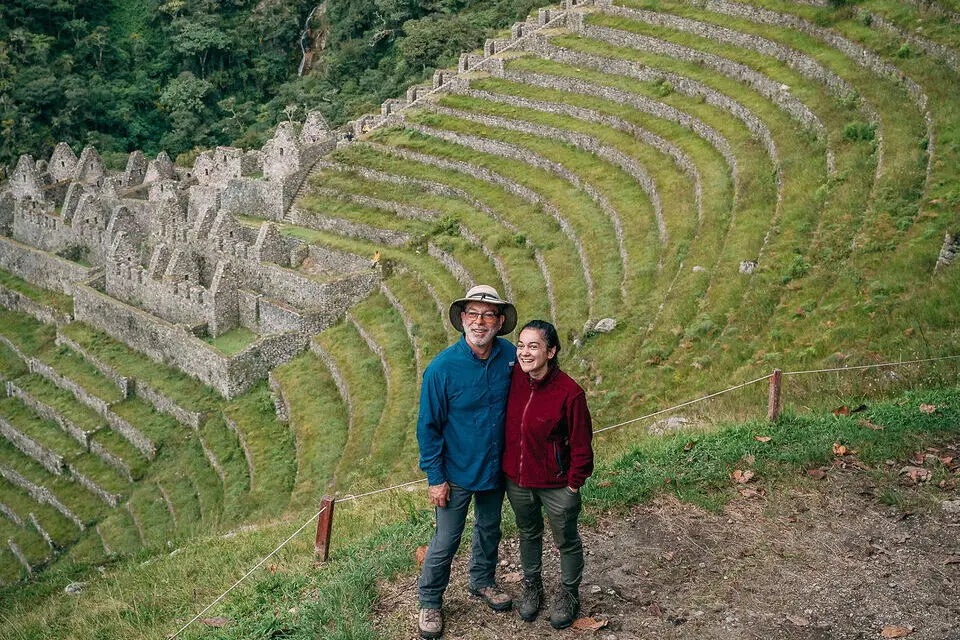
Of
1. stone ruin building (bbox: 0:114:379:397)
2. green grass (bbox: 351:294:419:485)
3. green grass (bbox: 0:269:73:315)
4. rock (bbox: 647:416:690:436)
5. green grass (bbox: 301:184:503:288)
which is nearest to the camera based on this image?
rock (bbox: 647:416:690:436)

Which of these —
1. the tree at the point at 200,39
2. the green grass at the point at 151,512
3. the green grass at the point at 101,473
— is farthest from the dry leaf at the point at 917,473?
the tree at the point at 200,39

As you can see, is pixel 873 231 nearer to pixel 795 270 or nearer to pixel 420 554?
pixel 795 270

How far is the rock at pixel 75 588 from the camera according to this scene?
13.1 metres

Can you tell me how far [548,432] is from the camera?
7957 millimetres

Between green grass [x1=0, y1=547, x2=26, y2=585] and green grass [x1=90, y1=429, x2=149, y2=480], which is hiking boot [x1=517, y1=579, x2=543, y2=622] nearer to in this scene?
green grass [x1=0, y1=547, x2=26, y2=585]

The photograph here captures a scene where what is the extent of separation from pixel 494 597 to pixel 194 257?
24603 millimetres

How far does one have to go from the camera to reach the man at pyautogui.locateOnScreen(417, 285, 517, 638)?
26.3 feet

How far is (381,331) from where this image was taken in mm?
26328

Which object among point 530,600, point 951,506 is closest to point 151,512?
point 530,600

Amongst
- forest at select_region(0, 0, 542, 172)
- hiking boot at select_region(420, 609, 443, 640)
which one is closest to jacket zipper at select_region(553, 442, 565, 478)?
hiking boot at select_region(420, 609, 443, 640)

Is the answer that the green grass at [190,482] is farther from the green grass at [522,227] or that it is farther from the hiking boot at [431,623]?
the hiking boot at [431,623]

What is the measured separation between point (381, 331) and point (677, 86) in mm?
10684

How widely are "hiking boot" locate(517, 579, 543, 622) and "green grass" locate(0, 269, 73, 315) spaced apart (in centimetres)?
2845

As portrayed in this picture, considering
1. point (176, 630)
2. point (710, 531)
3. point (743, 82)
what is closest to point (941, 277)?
point (710, 531)
